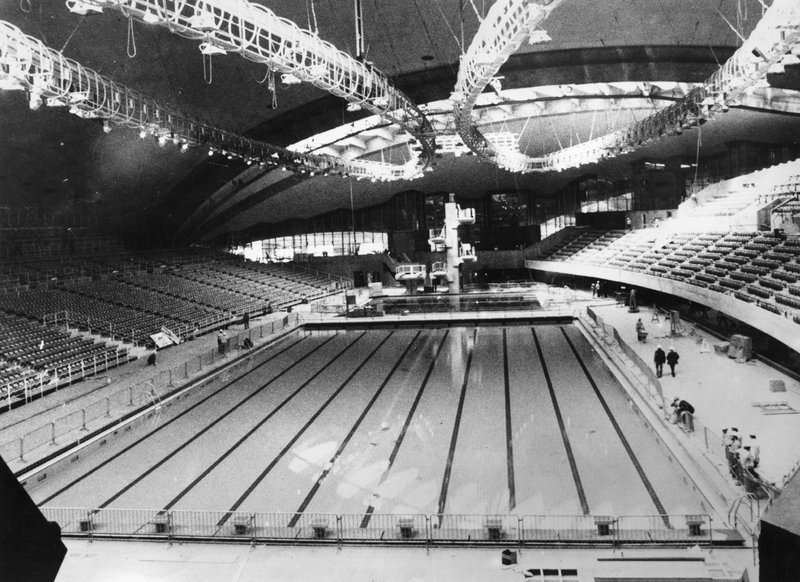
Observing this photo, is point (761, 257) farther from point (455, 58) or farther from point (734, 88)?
point (455, 58)

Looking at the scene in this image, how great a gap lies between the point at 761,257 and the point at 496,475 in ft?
48.3

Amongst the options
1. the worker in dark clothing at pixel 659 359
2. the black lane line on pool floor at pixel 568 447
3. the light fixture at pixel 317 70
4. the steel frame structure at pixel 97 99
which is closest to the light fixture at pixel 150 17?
the light fixture at pixel 317 70

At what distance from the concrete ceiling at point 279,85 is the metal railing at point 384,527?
8.24 metres

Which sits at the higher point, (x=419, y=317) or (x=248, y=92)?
(x=248, y=92)

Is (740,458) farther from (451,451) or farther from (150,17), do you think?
(150,17)

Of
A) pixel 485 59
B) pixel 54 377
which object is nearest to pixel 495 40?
pixel 485 59

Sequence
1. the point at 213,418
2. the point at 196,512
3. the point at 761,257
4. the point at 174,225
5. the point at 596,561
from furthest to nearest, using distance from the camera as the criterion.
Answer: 1. the point at 174,225
2. the point at 761,257
3. the point at 213,418
4. the point at 196,512
5. the point at 596,561

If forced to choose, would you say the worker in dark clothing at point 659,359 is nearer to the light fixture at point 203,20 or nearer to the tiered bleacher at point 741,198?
the light fixture at point 203,20

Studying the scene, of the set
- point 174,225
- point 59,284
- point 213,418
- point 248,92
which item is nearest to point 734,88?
point 213,418

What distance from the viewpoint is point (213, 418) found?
504 inches

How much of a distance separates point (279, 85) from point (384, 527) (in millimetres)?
18455

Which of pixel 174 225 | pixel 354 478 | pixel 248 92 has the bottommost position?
pixel 354 478

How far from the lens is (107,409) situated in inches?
491

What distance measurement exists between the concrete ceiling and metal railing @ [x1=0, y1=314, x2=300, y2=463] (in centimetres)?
714
